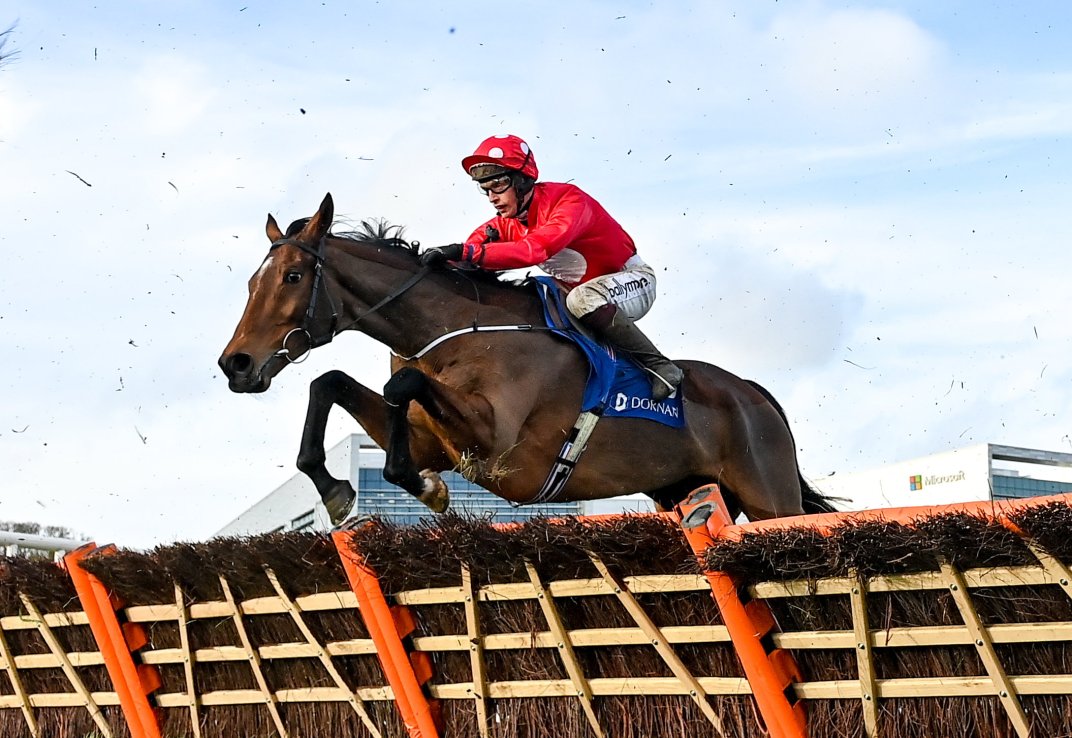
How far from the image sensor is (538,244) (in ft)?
19.4

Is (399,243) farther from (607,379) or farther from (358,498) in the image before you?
(358,498)

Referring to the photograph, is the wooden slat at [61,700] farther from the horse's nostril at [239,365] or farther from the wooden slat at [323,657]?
the horse's nostril at [239,365]

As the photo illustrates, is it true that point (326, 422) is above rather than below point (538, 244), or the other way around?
below

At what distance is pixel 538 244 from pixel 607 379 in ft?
2.42

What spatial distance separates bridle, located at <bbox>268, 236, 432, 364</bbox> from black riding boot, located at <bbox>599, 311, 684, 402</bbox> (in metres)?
0.93

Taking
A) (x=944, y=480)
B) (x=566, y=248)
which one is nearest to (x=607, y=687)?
(x=566, y=248)

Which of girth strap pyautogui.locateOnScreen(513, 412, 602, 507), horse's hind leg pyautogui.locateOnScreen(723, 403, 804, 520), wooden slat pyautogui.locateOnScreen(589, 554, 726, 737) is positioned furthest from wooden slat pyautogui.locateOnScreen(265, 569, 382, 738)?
horse's hind leg pyautogui.locateOnScreen(723, 403, 804, 520)

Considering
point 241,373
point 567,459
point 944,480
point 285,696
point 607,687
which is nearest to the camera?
point 607,687

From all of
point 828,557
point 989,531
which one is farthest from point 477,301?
point 989,531

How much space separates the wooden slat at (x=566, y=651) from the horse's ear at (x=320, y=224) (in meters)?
2.26

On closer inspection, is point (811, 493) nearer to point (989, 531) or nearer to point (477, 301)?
point (477, 301)

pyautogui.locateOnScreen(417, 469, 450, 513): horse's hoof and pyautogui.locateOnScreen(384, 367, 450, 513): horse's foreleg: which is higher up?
pyautogui.locateOnScreen(384, 367, 450, 513): horse's foreleg

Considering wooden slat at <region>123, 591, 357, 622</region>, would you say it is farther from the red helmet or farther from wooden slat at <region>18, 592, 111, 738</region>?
the red helmet

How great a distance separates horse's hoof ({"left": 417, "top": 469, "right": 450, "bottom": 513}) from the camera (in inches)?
218
